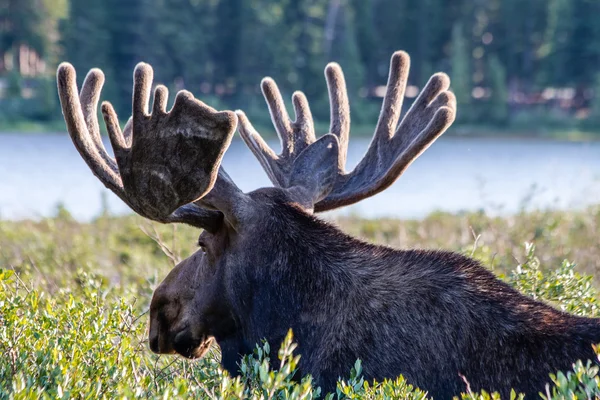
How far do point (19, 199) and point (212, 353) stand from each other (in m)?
20.0

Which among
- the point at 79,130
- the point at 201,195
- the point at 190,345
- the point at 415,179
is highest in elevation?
the point at 79,130

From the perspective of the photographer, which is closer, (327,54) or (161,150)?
(161,150)

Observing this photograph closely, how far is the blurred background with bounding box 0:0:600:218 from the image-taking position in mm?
52656

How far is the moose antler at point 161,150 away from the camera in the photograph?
372cm

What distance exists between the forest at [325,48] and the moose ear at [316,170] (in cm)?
4656

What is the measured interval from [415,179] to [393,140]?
24616 millimetres

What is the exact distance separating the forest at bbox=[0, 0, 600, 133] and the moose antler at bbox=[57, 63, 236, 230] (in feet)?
155

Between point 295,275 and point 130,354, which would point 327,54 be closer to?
point 295,275

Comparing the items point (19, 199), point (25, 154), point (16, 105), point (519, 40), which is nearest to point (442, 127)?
point (19, 199)

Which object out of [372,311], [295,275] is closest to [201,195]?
[295,275]

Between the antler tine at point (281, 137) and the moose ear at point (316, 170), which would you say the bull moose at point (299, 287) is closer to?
the moose ear at point (316, 170)

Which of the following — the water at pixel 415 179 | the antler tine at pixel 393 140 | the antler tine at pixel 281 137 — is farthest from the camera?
the water at pixel 415 179

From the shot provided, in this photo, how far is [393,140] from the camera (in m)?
5.14

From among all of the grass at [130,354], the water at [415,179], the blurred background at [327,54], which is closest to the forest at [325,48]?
the blurred background at [327,54]
